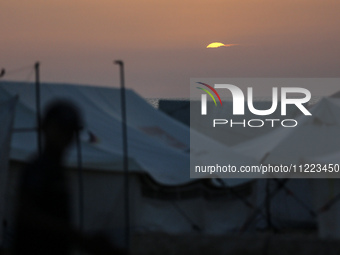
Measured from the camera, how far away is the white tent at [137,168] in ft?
50.6

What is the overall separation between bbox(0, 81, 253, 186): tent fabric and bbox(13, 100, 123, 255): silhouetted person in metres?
11.3

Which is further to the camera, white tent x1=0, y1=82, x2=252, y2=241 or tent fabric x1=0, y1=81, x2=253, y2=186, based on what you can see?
tent fabric x1=0, y1=81, x2=253, y2=186

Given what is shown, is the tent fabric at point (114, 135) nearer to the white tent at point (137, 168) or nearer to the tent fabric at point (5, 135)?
the white tent at point (137, 168)

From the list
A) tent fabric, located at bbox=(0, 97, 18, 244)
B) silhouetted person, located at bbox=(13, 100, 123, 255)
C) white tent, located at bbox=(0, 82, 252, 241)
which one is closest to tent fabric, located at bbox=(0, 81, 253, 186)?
white tent, located at bbox=(0, 82, 252, 241)

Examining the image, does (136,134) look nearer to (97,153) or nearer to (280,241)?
(97,153)

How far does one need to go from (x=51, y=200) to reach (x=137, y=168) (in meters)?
12.2

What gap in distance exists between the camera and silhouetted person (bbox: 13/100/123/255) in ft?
11.8

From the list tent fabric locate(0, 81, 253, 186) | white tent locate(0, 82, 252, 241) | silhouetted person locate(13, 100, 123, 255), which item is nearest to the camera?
silhouetted person locate(13, 100, 123, 255)

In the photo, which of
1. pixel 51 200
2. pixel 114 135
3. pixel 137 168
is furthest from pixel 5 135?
Answer: pixel 51 200

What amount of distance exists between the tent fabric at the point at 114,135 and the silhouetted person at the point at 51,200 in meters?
11.3

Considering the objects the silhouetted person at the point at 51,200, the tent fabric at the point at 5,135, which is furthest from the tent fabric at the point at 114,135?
the silhouetted person at the point at 51,200

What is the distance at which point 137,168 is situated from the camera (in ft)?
52.4

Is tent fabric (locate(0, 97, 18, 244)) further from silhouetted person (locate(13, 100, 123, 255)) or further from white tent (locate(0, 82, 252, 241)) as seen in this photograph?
silhouetted person (locate(13, 100, 123, 255))

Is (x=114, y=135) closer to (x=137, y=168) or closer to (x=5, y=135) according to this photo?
(x=137, y=168)
